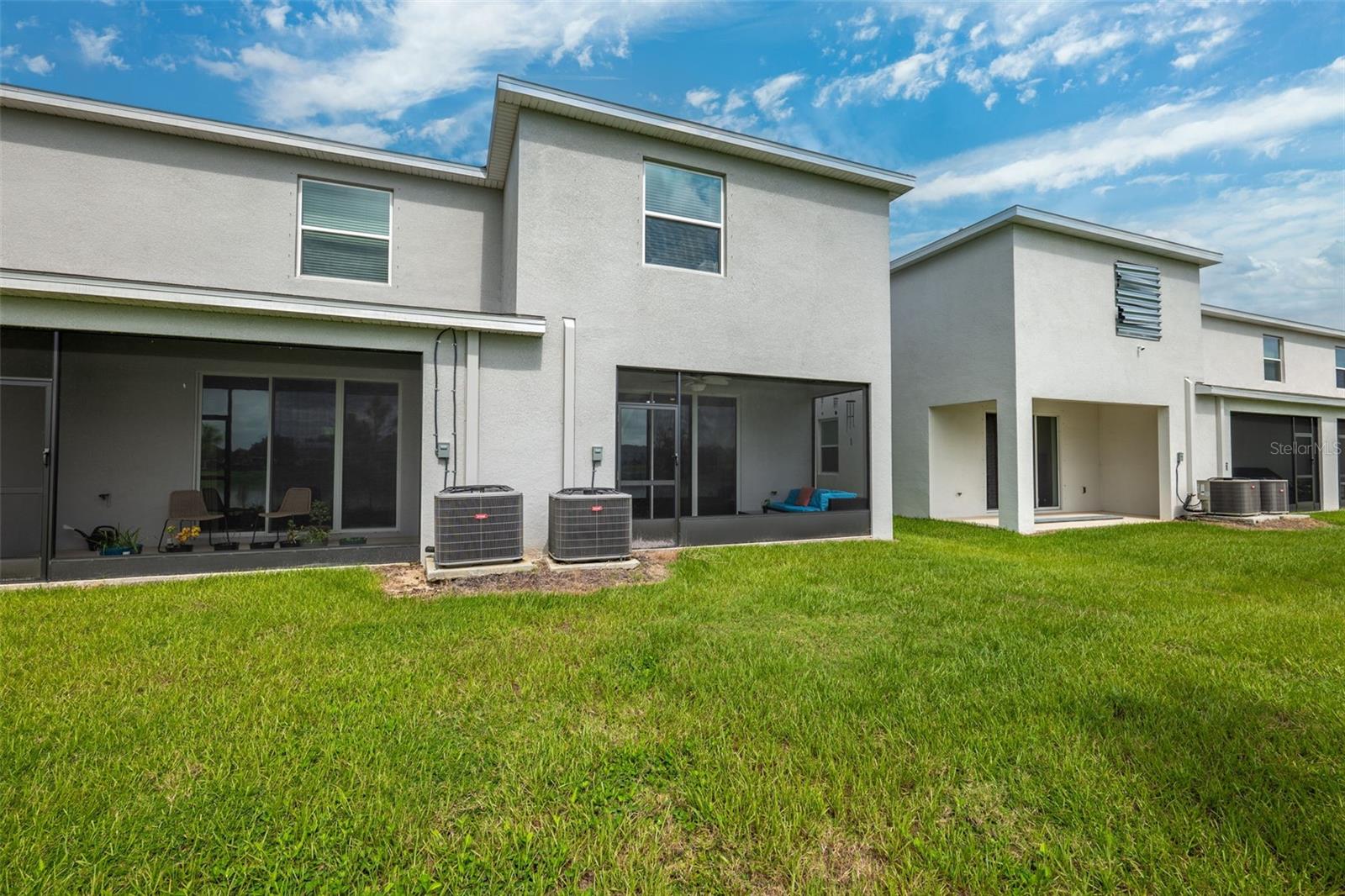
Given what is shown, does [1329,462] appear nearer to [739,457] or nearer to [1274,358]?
[1274,358]

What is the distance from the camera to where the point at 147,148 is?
23.7ft

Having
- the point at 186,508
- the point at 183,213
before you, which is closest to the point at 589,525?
the point at 186,508

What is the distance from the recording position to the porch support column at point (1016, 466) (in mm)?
10102

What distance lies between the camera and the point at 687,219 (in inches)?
321

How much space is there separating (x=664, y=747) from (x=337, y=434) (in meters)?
8.17

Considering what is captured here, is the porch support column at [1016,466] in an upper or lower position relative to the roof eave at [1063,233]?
lower

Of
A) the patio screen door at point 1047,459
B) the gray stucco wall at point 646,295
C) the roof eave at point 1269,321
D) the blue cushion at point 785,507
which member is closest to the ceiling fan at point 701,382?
the gray stucco wall at point 646,295

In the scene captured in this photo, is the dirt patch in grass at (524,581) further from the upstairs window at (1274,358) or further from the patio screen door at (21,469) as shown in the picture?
the upstairs window at (1274,358)

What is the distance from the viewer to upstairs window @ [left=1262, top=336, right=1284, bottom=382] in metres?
15.4

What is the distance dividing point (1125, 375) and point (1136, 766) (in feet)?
39.2

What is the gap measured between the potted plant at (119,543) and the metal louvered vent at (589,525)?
4.70 m

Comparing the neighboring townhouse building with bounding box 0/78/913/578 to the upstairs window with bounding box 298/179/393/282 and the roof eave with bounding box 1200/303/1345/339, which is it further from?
the roof eave with bounding box 1200/303/1345/339

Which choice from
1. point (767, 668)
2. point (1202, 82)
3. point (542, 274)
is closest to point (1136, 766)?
point (767, 668)

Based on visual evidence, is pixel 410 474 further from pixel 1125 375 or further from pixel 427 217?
pixel 1125 375
